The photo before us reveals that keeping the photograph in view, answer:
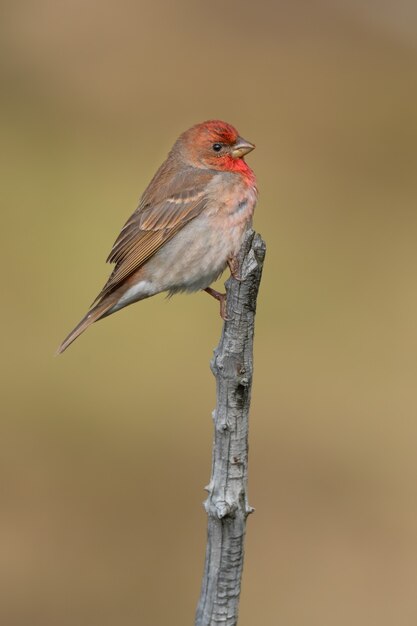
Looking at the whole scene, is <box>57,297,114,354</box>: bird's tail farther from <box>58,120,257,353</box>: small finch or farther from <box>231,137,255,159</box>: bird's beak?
<box>231,137,255,159</box>: bird's beak

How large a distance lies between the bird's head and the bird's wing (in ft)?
0.36

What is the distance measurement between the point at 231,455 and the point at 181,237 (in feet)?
7.03

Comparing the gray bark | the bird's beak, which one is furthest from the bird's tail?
the gray bark

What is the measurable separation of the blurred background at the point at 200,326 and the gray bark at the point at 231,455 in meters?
3.43

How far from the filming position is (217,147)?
6996 mm

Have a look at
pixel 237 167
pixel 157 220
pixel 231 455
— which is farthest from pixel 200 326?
pixel 231 455

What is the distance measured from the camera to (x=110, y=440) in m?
10.3

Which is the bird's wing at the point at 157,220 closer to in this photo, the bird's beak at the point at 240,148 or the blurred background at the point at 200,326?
the bird's beak at the point at 240,148

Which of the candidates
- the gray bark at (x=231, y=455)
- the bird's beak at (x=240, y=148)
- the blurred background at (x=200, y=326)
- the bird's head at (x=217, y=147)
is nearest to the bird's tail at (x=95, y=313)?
the bird's head at (x=217, y=147)

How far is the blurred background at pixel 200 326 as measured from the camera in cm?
888

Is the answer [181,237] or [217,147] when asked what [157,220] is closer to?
[181,237]

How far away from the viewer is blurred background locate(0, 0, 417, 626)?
8883 millimetres

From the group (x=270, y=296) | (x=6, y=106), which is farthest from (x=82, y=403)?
(x=6, y=106)

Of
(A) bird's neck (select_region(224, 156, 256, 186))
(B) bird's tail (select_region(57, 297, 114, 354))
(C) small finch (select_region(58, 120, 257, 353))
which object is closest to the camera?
(B) bird's tail (select_region(57, 297, 114, 354))
